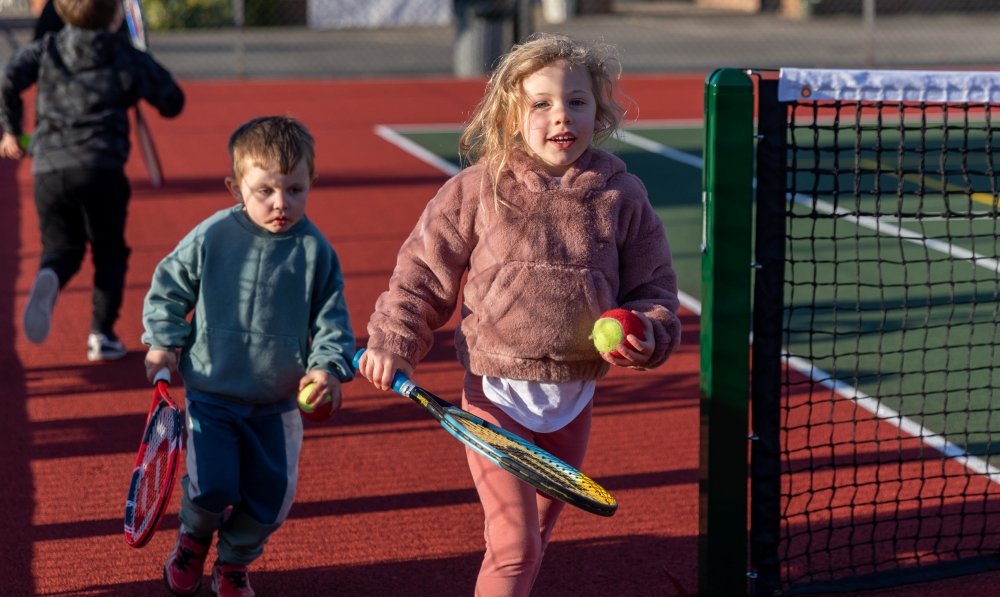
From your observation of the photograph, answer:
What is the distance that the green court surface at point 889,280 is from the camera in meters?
4.14

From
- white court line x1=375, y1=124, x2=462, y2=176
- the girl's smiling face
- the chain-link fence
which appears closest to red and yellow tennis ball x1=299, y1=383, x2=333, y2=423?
the girl's smiling face

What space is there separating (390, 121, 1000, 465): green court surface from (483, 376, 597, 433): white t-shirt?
759mm

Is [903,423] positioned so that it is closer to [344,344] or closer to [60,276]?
[344,344]

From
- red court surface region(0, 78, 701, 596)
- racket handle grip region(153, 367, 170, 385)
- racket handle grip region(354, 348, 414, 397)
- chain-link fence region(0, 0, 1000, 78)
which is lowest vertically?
red court surface region(0, 78, 701, 596)

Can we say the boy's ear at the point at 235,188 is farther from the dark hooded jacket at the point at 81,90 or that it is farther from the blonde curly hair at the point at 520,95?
the dark hooded jacket at the point at 81,90

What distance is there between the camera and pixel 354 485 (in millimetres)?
4324

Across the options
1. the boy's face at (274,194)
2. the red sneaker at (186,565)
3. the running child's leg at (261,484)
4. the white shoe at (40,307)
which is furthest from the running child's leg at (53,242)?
the boy's face at (274,194)

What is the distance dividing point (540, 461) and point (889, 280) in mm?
5299

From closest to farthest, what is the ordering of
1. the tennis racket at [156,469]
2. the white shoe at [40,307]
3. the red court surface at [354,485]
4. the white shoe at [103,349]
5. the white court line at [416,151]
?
1. the tennis racket at [156,469]
2. the red court surface at [354,485]
3. the white shoe at [40,307]
4. the white shoe at [103,349]
5. the white court line at [416,151]

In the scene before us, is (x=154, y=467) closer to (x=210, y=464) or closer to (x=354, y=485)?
(x=210, y=464)

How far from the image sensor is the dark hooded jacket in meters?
5.23

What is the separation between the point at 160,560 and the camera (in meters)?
3.73

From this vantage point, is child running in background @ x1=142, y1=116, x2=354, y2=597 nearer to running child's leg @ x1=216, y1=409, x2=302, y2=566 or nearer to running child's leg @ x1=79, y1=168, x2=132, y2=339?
running child's leg @ x1=216, y1=409, x2=302, y2=566

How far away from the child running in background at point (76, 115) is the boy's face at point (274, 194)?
2.40m
